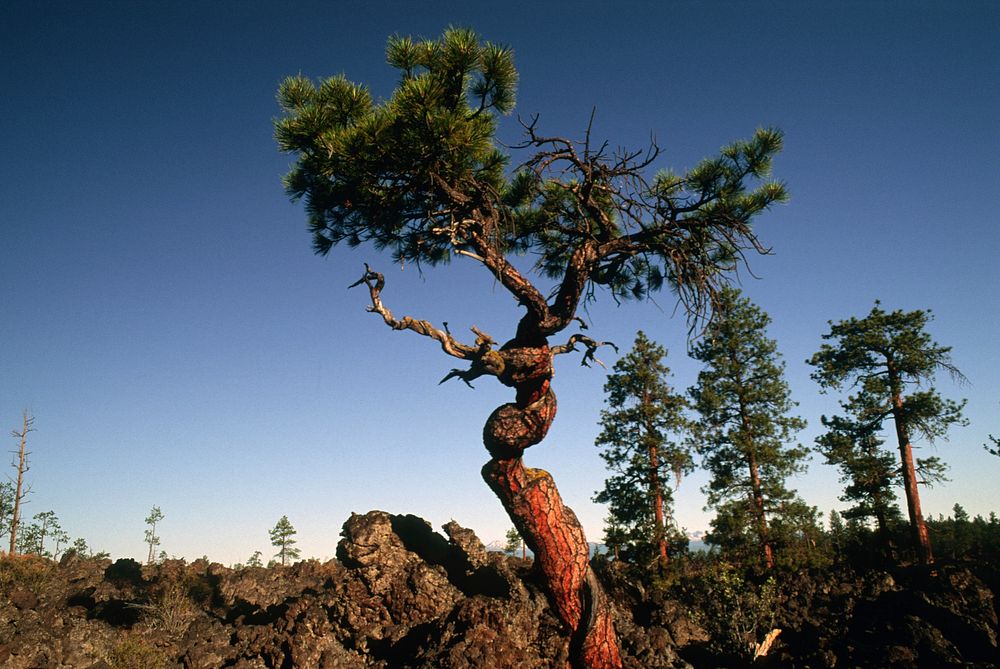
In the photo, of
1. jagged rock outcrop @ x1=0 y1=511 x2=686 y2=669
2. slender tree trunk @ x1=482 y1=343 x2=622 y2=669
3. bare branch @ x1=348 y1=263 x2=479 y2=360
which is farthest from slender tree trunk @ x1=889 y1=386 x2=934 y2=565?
bare branch @ x1=348 y1=263 x2=479 y2=360

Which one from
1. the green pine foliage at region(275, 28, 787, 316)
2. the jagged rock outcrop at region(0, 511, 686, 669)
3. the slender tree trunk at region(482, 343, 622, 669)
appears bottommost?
the jagged rock outcrop at region(0, 511, 686, 669)

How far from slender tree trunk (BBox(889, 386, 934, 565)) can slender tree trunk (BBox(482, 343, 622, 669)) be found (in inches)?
647

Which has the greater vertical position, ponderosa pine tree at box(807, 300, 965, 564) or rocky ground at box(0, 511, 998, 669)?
ponderosa pine tree at box(807, 300, 965, 564)

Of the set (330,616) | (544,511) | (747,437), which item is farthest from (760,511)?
(330,616)

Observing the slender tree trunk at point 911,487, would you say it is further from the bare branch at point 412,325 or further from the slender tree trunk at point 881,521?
the bare branch at point 412,325

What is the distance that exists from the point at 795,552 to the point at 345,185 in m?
19.3

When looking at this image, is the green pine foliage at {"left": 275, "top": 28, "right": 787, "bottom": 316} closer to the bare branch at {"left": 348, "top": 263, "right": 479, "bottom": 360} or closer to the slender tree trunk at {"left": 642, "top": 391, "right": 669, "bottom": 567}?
the bare branch at {"left": 348, "top": 263, "right": 479, "bottom": 360}

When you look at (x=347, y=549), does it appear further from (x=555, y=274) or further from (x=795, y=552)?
(x=795, y=552)

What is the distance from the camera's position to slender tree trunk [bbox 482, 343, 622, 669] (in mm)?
10695

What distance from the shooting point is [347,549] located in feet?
48.3

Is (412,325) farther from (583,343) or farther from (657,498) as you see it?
(657,498)

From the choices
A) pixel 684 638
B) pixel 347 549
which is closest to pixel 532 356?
pixel 347 549

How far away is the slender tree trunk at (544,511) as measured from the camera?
10695 millimetres

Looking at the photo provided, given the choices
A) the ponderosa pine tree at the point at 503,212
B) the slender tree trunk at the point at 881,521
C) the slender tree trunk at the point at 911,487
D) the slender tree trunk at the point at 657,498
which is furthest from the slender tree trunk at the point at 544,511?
the slender tree trunk at the point at 881,521
